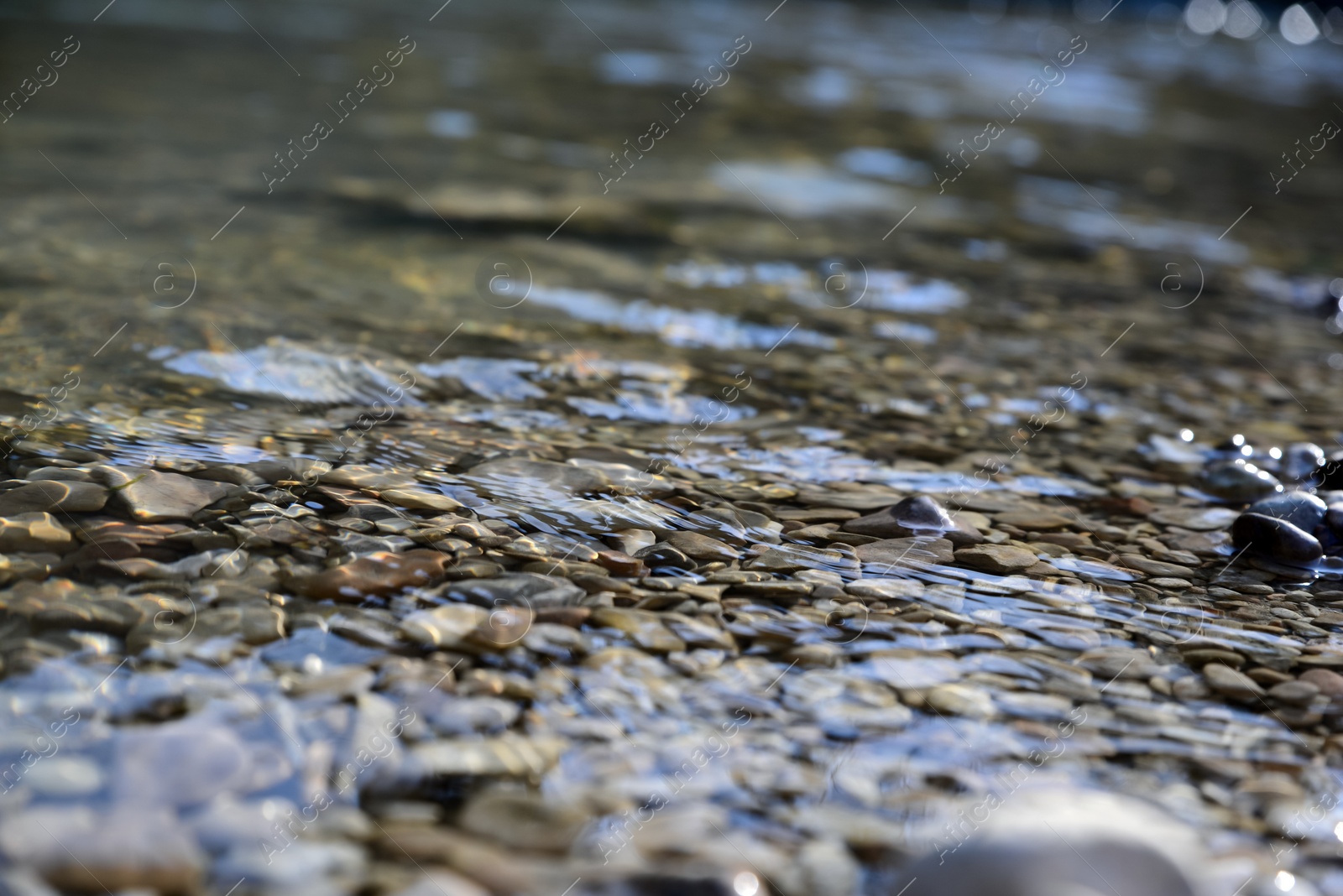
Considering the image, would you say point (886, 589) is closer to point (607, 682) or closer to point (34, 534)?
point (607, 682)

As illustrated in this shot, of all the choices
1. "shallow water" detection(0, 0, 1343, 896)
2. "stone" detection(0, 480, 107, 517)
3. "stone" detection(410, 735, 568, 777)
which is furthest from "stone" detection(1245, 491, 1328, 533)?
"stone" detection(0, 480, 107, 517)

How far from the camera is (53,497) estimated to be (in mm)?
1913

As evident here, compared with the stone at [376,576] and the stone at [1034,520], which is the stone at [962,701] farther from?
the stone at [376,576]

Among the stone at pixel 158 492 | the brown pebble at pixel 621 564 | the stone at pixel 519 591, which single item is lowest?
the brown pebble at pixel 621 564

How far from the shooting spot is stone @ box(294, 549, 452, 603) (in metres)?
1.75

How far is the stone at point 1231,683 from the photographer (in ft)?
5.58

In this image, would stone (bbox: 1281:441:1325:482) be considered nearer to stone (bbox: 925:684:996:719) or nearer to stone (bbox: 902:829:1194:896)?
stone (bbox: 925:684:996:719)

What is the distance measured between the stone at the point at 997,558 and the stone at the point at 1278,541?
505mm

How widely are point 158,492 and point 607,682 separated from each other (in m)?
0.98

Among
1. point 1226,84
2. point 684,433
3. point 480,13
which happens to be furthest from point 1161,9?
point 684,433

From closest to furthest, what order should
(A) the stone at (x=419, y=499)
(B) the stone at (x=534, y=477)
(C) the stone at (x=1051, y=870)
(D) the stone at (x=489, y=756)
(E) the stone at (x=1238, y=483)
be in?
(C) the stone at (x=1051, y=870), (D) the stone at (x=489, y=756), (A) the stone at (x=419, y=499), (B) the stone at (x=534, y=477), (E) the stone at (x=1238, y=483)

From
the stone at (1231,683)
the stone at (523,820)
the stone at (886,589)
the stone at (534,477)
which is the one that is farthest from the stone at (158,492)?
the stone at (1231,683)

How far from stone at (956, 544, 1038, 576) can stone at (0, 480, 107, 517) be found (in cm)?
164

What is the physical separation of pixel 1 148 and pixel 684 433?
3.68 m
